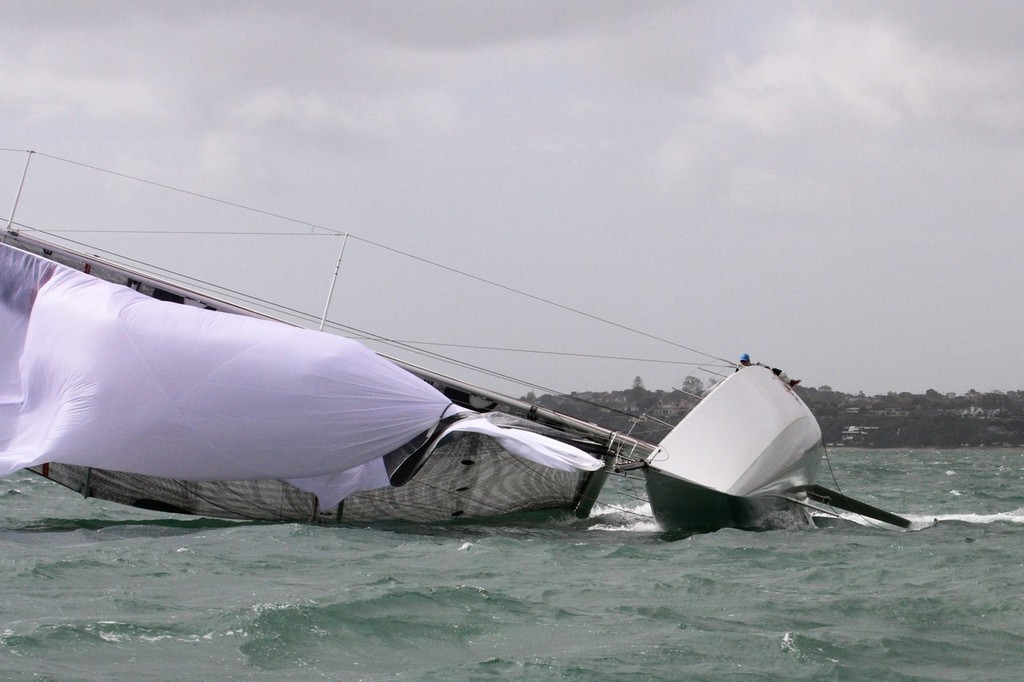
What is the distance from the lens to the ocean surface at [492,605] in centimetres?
578

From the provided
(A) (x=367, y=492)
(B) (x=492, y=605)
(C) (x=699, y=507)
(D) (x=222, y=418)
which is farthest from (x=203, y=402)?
(C) (x=699, y=507)

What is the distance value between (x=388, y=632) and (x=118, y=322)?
17.6 ft

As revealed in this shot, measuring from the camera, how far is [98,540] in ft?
32.3

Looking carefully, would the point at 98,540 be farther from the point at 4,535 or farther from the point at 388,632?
the point at 388,632

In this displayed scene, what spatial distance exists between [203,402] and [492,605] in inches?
172

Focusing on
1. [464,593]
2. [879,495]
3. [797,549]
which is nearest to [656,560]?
[797,549]

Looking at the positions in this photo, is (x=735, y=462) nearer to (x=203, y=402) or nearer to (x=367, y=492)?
(x=367, y=492)

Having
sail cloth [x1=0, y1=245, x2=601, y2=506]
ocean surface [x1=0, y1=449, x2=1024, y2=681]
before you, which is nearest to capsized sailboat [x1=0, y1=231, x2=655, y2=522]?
sail cloth [x1=0, y1=245, x2=601, y2=506]

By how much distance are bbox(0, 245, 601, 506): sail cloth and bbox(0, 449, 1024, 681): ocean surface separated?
661 millimetres

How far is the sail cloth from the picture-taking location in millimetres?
10461

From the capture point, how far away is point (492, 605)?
23.5 ft

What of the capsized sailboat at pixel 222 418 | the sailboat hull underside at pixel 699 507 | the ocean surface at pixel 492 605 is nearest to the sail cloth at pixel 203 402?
the capsized sailboat at pixel 222 418

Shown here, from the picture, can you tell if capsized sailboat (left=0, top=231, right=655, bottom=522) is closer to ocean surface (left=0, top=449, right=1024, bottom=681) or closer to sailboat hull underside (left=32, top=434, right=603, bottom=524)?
sailboat hull underside (left=32, top=434, right=603, bottom=524)

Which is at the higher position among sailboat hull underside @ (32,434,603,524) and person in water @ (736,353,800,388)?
person in water @ (736,353,800,388)
